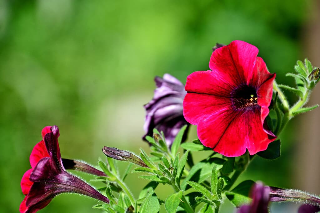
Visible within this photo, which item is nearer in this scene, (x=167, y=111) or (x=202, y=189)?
(x=202, y=189)

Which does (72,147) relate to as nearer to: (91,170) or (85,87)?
(85,87)

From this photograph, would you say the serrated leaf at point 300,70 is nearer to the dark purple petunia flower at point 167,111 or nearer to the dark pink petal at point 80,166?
the dark purple petunia flower at point 167,111

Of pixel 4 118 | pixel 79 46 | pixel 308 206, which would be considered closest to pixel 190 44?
pixel 79 46

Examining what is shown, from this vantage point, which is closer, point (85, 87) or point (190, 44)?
point (190, 44)


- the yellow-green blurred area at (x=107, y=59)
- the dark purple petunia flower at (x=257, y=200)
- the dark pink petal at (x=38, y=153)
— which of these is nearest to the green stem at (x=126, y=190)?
the dark pink petal at (x=38, y=153)

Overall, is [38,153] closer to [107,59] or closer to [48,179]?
[48,179]

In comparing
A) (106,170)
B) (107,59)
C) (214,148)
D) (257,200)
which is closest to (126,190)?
(106,170)
